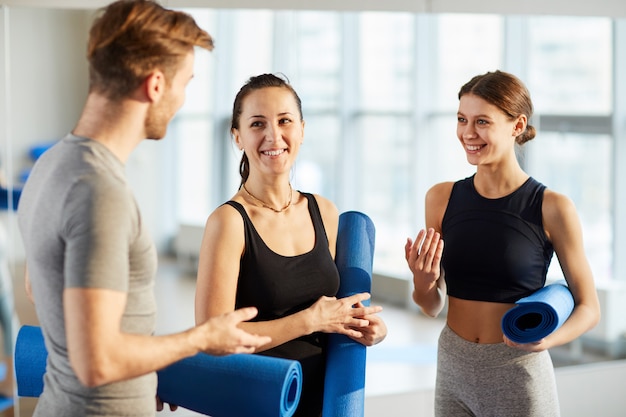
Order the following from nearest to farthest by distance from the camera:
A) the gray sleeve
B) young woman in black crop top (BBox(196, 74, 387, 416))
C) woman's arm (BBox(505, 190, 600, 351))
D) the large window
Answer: the gray sleeve, young woman in black crop top (BBox(196, 74, 387, 416)), woman's arm (BBox(505, 190, 600, 351)), the large window

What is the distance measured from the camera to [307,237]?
2059 millimetres

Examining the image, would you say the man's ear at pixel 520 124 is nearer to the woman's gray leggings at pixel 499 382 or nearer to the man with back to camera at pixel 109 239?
the woman's gray leggings at pixel 499 382

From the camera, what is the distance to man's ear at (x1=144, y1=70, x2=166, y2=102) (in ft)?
4.53

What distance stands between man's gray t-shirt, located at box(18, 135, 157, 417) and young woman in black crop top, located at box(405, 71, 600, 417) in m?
0.95

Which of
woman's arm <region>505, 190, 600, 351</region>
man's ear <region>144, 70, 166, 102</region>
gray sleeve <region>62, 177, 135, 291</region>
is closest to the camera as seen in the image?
gray sleeve <region>62, 177, 135, 291</region>

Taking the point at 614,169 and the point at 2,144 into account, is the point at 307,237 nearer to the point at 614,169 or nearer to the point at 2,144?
the point at 2,144

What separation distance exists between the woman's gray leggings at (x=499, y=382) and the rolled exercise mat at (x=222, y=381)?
57 cm

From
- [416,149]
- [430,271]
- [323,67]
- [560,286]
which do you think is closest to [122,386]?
[430,271]

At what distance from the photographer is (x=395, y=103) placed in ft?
18.0

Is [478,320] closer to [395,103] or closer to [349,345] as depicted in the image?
[349,345]

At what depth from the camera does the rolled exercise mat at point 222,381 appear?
68.7 inches

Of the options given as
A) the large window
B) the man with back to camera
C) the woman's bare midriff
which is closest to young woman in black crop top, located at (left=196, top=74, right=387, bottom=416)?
the woman's bare midriff

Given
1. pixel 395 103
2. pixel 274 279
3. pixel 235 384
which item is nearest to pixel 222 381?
pixel 235 384

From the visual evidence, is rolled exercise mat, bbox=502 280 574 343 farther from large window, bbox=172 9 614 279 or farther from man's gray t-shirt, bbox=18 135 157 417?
large window, bbox=172 9 614 279
